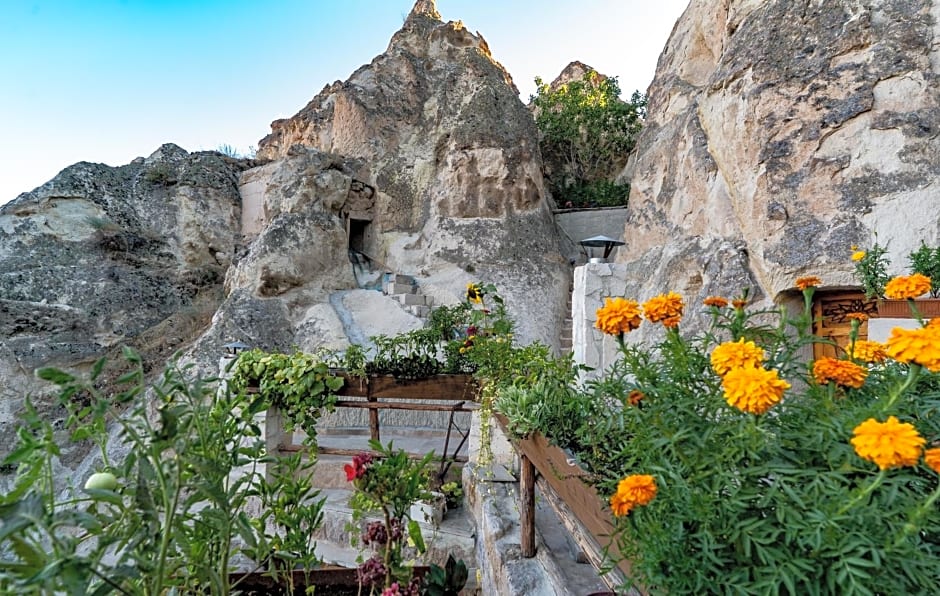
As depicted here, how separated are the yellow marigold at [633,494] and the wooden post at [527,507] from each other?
134 cm

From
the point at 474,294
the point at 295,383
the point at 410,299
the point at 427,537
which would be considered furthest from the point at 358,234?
the point at 427,537

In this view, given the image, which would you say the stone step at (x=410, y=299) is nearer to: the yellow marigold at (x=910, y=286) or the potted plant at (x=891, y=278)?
the potted plant at (x=891, y=278)

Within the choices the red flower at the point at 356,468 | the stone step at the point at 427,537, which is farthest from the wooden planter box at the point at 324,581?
the red flower at the point at 356,468

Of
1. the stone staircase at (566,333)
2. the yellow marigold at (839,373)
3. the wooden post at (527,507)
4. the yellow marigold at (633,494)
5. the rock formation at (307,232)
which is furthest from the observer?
the stone staircase at (566,333)

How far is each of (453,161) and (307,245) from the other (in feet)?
11.8

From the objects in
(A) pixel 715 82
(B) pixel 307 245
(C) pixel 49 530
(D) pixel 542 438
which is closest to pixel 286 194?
(B) pixel 307 245

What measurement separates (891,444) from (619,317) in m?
0.64

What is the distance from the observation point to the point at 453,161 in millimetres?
10352

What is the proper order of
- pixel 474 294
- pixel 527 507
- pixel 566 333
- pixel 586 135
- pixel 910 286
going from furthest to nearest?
pixel 586 135 < pixel 566 333 < pixel 474 294 < pixel 527 507 < pixel 910 286

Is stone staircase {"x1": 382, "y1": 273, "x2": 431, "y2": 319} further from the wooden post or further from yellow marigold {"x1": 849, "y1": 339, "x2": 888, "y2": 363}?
yellow marigold {"x1": 849, "y1": 339, "x2": 888, "y2": 363}

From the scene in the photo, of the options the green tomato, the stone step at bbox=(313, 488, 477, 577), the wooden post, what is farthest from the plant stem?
the stone step at bbox=(313, 488, 477, 577)

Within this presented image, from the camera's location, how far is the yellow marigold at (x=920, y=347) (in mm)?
815

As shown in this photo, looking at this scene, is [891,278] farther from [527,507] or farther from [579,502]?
[579,502]

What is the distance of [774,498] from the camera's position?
0.89 m
